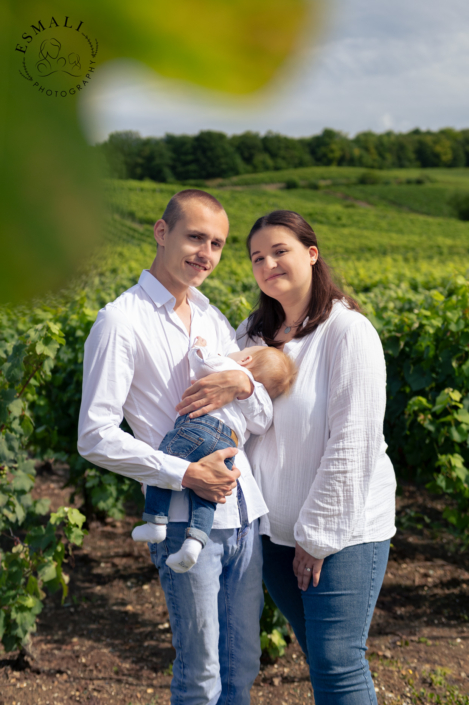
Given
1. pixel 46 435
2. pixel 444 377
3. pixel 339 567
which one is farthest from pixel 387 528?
pixel 46 435

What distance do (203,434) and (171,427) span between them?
0.15m

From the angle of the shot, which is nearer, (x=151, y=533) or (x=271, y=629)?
(x=151, y=533)

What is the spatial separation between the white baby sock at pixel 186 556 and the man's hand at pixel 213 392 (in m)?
0.33

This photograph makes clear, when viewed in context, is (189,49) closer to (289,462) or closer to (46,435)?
(289,462)

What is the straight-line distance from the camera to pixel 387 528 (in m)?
1.74

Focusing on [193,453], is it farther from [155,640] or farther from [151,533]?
[155,640]

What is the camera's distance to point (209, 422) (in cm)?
160

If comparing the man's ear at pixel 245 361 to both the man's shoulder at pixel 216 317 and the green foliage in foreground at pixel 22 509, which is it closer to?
the man's shoulder at pixel 216 317

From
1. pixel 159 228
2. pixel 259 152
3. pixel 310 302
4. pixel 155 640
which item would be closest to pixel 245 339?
pixel 310 302

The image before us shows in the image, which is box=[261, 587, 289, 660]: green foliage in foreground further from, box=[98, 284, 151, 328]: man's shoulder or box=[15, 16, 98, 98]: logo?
box=[15, 16, 98, 98]: logo

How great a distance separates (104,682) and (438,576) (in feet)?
7.20

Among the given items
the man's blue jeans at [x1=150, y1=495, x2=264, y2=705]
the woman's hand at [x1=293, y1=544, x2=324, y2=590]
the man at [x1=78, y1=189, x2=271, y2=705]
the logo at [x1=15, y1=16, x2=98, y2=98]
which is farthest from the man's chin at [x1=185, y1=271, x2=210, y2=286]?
the logo at [x1=15, y1=16, x2=98, y2=98]

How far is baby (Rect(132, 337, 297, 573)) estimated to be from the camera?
4.91ft

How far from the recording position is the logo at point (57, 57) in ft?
0.83
